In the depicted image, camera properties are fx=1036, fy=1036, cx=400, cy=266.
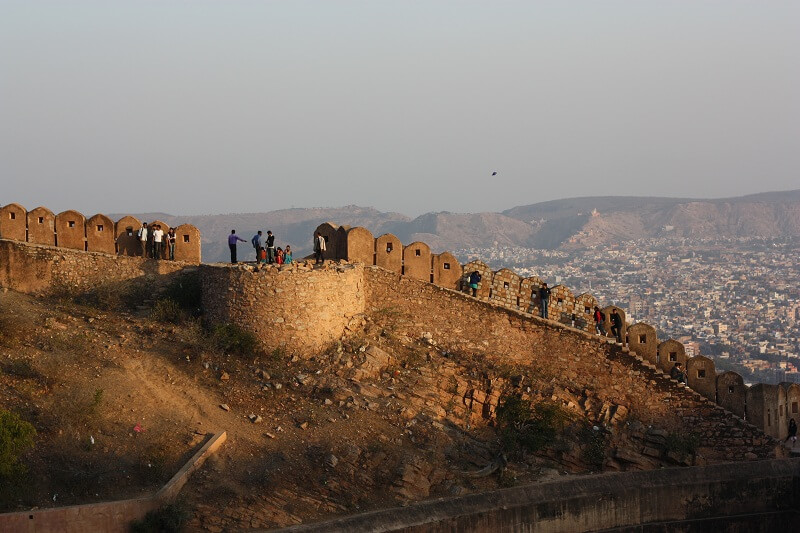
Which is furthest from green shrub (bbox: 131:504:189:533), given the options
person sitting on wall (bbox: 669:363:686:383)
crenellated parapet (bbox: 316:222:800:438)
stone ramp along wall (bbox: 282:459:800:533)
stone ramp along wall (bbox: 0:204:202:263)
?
person sitting on wall (bbox: 669:363:686:383)

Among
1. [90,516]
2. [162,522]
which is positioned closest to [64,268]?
[90,516]

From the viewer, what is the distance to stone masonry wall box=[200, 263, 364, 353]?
748 inches

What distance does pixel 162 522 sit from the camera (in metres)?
14.7

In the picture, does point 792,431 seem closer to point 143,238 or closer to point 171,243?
point 171,243

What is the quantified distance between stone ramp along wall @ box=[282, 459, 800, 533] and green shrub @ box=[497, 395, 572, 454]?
0.78m

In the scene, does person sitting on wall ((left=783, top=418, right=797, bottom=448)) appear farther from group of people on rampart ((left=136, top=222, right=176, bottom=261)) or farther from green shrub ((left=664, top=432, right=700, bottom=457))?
group of people on rampart ((left=136, top=222, right=176, bottom=261))

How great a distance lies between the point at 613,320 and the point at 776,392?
3.55 meters

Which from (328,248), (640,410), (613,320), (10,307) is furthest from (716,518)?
(10,307)

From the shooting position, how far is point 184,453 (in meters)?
→ 16.1

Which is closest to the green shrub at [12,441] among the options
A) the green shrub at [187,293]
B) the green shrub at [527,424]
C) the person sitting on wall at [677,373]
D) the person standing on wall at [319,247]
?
the green shrub at [187,293]

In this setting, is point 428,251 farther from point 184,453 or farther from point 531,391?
point 184,453

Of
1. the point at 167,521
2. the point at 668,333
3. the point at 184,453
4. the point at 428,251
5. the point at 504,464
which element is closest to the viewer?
the point at 167,521

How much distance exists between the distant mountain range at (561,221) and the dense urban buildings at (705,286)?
3594 mm

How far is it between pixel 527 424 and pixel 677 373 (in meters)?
3.89
